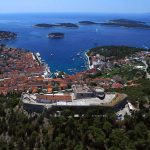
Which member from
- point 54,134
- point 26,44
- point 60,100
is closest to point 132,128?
point 54,134

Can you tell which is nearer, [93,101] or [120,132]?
[120,132]

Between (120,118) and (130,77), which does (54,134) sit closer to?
(120,118)

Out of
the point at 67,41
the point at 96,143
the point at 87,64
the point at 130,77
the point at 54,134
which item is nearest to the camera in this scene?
the point at 96,143

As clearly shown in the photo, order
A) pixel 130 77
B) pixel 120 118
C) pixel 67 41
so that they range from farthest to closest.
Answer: pixel 67 41 → pixel 130 77 → pixel 120 118

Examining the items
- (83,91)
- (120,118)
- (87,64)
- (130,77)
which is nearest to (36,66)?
(87,64)

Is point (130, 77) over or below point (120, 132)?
below

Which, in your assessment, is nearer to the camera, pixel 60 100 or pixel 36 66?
pixel 60 100

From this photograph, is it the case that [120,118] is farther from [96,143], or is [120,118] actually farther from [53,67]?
[53,67]

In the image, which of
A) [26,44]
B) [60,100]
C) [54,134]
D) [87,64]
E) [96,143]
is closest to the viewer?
[96,143]

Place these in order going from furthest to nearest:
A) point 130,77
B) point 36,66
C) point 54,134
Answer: point 36,66
point 130,77
point 54,134
